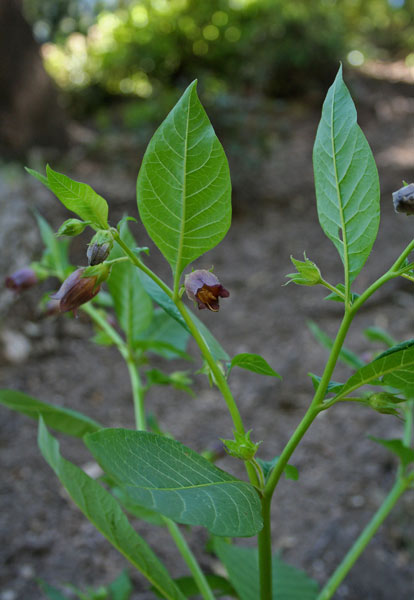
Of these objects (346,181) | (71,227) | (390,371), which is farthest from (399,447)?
(71,227)

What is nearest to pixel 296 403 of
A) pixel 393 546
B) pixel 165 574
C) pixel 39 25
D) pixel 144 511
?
pixel 393 546

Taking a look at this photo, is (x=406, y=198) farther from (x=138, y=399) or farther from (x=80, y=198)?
(x=138, y=399)

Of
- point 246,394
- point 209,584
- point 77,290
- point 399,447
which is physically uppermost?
point 77,290

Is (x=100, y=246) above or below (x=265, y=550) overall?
above

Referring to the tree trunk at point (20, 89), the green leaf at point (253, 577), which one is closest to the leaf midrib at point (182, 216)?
the green leaf at point (253, 577)

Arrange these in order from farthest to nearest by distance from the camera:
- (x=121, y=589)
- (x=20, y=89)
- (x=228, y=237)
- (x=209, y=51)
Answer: (x=209, y=51), (x=20, y=89), (x=228, y=237), (x=121, y=589)

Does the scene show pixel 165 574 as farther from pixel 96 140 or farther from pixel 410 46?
pixel 410 46
